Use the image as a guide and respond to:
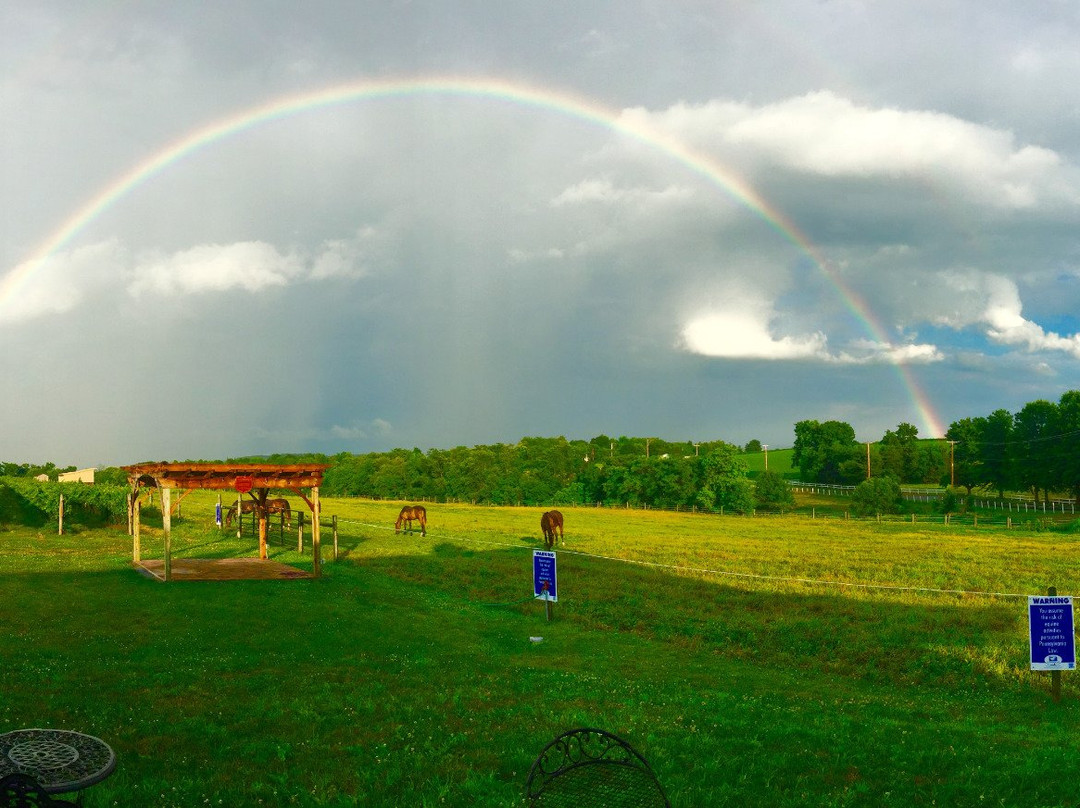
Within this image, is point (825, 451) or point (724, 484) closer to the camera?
point (724, 484)

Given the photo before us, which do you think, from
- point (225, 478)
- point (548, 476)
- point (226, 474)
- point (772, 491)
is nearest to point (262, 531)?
point (225, 478)

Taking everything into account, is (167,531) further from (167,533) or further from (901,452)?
(901,452)

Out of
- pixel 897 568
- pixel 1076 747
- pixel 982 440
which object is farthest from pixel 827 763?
pixel 982 440

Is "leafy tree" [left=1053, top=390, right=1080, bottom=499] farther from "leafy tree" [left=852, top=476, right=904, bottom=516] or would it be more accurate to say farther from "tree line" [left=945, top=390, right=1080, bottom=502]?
"leafy tree" [left=852, top=476, right=904, bottom=516]

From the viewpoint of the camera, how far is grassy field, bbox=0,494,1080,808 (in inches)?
333

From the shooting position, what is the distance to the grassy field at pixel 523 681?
27.7 ft

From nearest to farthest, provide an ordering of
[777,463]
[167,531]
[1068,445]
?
[167,531] < [1068,445] < [777,463]

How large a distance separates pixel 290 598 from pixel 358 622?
175 inches

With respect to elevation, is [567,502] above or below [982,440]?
below

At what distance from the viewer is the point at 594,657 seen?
1648 centimetres

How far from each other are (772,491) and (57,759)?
317 ft

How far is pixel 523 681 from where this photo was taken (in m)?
13.2

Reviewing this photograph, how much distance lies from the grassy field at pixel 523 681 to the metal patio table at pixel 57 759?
1.28 m

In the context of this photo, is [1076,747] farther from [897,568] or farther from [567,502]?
[567,502]
